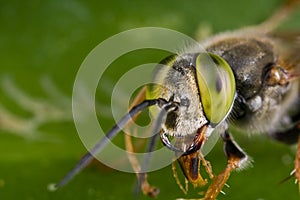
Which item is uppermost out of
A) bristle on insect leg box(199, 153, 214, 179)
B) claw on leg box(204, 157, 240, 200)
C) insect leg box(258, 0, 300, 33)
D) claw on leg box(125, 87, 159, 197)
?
insect leg box(258, 0, 300, 33)

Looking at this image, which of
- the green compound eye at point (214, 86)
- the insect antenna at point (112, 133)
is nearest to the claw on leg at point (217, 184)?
the green compound eye at point (214, 86)

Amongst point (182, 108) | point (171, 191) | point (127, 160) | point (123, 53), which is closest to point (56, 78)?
point (123, 53)

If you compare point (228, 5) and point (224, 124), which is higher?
point (228, 5)

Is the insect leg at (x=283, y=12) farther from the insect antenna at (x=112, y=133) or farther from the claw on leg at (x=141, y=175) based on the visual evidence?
the insect antenna at (x=112, y=133)

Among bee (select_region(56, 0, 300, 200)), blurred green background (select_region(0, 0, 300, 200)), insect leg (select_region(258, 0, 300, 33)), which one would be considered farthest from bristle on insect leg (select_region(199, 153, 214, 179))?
insect leg (select_region(258, 0, 300, 33))

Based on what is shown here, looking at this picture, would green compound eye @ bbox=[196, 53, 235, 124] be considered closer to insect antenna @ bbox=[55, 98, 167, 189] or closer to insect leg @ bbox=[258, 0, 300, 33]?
insect antenna @ bbox=[55, 98, 167, 189]

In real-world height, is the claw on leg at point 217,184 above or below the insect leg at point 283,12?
below

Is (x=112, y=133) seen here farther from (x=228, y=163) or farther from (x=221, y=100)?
(x=228, y=163)

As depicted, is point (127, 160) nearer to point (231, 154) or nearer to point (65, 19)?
point (231, 154)
